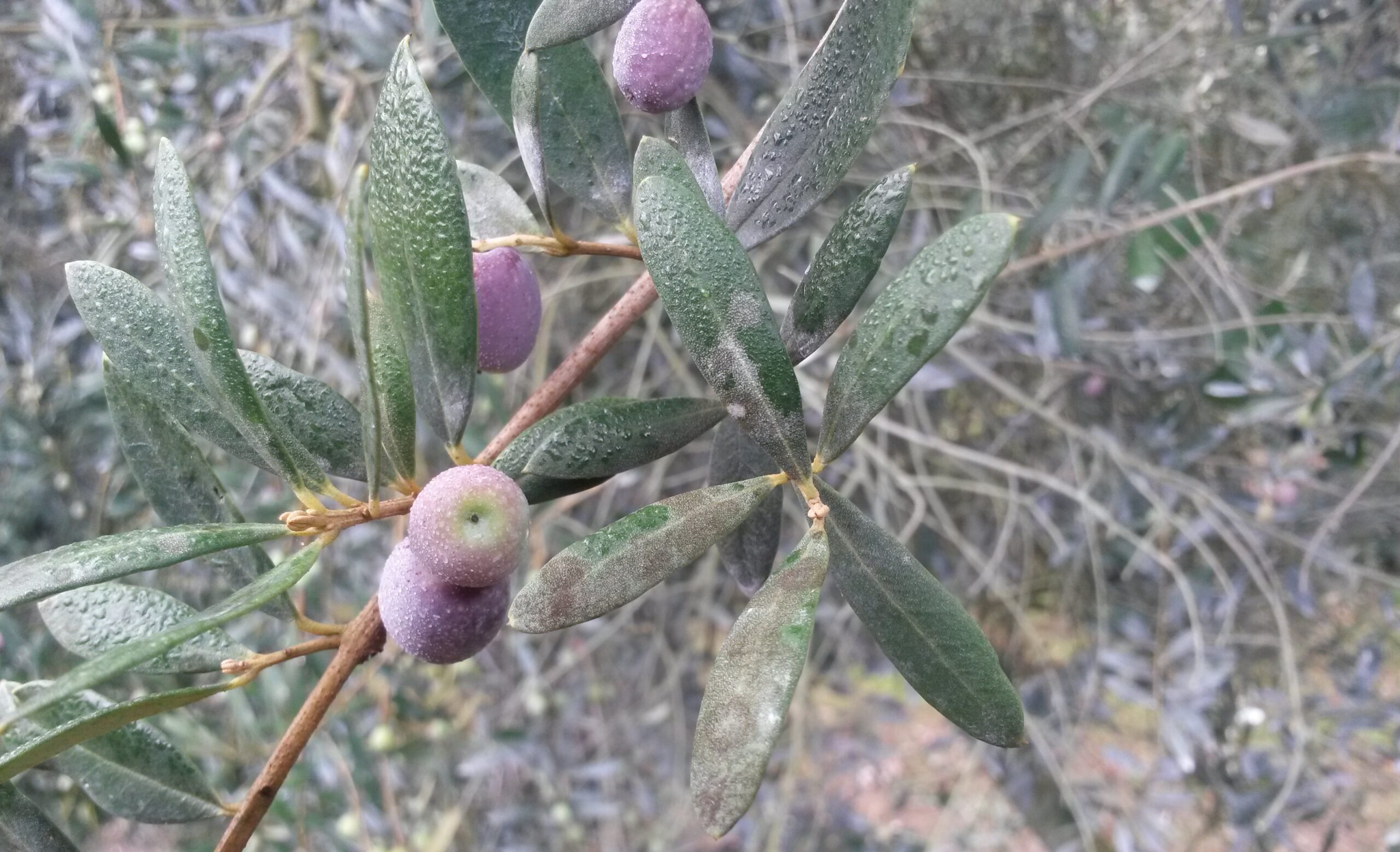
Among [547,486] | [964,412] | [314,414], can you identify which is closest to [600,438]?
[547,486]

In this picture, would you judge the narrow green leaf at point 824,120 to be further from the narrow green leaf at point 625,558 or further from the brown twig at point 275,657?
the brown twig at point 275,657

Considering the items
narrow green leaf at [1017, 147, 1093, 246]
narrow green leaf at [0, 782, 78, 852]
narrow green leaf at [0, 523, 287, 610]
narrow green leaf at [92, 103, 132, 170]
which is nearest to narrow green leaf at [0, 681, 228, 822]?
narrow green leaf at [0, 782, 78, 852]

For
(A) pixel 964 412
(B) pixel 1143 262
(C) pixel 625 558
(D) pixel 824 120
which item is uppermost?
(D) pixel 824 120

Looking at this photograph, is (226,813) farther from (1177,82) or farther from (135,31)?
(1177,82)

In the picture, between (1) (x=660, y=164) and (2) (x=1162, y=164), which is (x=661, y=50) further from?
(2) (x=1162, y=164)

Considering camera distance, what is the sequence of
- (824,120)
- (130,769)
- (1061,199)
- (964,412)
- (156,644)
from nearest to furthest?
(156,644) → (824,120) → (130,769) → (1061,199) → (964,412)

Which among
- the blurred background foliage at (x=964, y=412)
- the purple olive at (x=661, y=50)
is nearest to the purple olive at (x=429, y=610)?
the purple olive at (x=661, y=50)

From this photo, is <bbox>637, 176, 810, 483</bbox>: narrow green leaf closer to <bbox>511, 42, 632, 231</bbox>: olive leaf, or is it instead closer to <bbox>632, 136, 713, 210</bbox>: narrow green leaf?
<bbox>632, 136, 713, 210</bbox>: narrow green leaf

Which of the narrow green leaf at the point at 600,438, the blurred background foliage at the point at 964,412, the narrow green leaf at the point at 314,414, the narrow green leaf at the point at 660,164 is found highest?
the narrow green leaf at the point at 660,164
